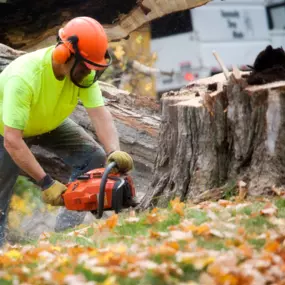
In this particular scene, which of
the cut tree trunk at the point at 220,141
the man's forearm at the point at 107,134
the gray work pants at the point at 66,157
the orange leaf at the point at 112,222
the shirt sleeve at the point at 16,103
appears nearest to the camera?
the orange leaf at the point at 112,222

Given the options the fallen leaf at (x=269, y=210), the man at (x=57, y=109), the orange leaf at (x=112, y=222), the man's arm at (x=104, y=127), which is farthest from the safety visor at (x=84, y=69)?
the fallen leaf at (x=269, y=210)

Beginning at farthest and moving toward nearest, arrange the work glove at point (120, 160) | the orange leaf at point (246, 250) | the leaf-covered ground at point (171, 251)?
the work glove at point (120, 160)
the orange leaf at point (246, 250)
the leaf-covered ground at point (171, 251)

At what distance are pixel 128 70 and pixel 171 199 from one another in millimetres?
6902

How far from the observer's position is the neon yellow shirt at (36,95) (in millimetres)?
6086

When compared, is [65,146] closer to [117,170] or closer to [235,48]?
[117,170]

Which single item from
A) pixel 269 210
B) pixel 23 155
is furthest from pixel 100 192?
pixel 269 210

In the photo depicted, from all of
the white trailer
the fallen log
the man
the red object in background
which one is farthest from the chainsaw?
the red object in background

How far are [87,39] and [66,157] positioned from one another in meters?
1.37

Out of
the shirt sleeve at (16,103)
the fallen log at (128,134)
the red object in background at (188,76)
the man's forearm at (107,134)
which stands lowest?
the red object in background at (188,76)

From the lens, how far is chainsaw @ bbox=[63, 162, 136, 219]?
6.10m

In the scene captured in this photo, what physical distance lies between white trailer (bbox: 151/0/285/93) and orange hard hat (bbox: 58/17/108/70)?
6483 mm

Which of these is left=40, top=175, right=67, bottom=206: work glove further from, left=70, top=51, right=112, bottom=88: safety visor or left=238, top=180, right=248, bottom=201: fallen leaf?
left=238, top=180, right=248, bottom=201: fallen leaf

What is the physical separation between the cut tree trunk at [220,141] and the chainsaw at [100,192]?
1.06ft

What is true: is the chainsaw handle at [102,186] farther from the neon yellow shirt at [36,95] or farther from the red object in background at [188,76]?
the red object in background at [188,76]
